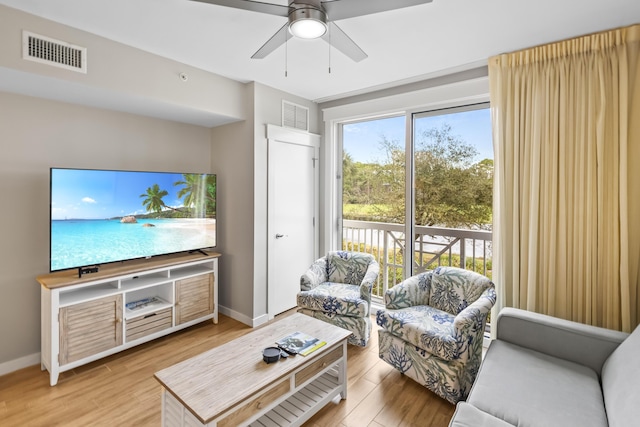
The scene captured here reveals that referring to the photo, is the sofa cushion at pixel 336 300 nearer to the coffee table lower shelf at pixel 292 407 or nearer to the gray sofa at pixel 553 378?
the coffee table lower shelf at pixel 292 407

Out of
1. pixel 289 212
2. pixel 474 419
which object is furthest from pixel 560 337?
pixel 289 212

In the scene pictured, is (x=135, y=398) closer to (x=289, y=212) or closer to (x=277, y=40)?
(x=289, y=212)

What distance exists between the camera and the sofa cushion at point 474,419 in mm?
1280

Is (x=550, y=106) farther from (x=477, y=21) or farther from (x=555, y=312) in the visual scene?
(x=555, y=312)

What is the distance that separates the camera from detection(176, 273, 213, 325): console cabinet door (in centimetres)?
297

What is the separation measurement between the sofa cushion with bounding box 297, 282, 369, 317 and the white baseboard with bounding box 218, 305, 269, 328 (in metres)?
0.63

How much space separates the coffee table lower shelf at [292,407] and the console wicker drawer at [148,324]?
4.19 ft

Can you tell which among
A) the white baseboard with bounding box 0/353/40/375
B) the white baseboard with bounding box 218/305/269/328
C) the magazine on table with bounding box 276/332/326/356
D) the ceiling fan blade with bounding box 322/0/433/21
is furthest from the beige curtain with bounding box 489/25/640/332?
the white baseboard with bounding box 0/353/40/375

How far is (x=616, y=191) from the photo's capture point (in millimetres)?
2074

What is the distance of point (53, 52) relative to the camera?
6.77 ft

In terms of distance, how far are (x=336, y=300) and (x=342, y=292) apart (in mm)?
202

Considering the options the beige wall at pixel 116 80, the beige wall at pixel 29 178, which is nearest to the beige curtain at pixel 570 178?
the beige wall at pixel 116 80

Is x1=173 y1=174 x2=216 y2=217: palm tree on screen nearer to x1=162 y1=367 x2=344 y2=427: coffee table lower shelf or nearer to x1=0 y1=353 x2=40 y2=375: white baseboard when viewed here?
x1=0 y1=353 x2=40 y2=375: white baseboard

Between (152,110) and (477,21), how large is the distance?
8.97 ft
